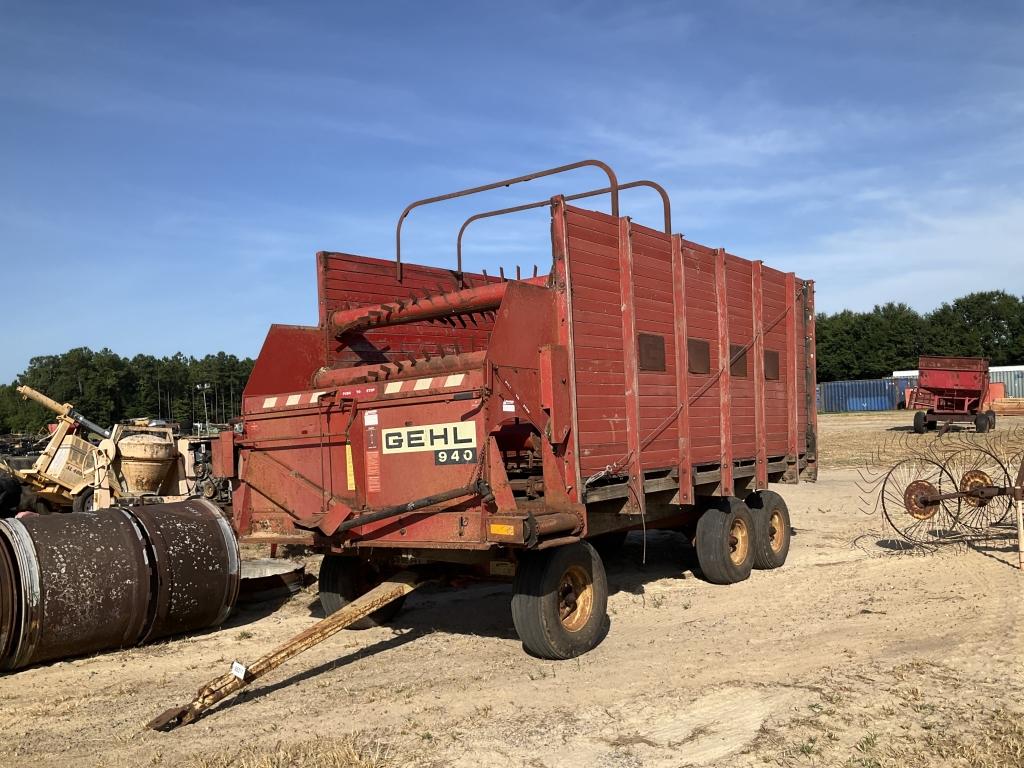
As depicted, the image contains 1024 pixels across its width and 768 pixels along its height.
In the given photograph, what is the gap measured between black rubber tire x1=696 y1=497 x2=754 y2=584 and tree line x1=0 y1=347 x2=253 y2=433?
72262mm

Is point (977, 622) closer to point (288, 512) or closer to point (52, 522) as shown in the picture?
point (288, 512)

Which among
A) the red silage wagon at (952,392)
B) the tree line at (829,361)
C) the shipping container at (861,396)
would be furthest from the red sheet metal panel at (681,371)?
the tree line at (829,361)

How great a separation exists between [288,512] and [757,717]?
3.73 meters

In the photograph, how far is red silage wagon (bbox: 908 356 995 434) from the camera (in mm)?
30922

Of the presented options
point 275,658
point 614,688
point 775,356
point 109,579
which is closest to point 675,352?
point 775,356

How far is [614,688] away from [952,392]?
30297 mm

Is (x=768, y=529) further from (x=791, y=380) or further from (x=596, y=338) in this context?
(x=596, y=338)

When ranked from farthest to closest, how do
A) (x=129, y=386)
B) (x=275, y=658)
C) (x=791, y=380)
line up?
(x=129, y=386), (x=791, y=380), (x=275, y=658)

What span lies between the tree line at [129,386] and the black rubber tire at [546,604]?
243 feet

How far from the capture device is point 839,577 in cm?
905

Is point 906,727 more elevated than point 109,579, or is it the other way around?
point 109,579

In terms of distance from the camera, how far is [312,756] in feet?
14.3

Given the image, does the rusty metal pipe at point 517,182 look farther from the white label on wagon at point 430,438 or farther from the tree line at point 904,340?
the tree line at point 904,340

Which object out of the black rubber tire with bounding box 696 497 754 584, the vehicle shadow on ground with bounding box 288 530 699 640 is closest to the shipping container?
the vehicle shadow on ground with bounding box 288 530 699 640
